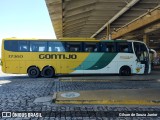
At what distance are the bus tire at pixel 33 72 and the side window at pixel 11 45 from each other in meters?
Answer: 1.72

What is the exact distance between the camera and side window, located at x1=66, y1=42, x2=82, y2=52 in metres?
19.1

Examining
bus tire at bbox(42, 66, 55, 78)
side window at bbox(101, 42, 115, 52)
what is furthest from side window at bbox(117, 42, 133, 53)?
bus tire at bbox(42, 66, 55, 78)

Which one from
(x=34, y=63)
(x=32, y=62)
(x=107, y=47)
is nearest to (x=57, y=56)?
(x=34, y=63)

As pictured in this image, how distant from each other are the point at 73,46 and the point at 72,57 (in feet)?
2.72

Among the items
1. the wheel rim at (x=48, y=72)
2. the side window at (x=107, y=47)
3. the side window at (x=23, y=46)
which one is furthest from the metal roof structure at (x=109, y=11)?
the wheel rim at (x=48, y=72)

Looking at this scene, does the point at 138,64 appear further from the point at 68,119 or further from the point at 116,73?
the point at 68,119

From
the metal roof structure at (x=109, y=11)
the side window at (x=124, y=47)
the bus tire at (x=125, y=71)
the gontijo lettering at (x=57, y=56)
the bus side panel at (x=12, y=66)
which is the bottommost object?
the bus tire at (x=125, y=71)

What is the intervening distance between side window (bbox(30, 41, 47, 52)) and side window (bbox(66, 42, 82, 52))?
1.70m

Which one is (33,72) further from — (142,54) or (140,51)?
(142,54)

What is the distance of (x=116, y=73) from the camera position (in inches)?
776

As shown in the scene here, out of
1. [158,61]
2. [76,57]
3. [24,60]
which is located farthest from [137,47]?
[158,61]

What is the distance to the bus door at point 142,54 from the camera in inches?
771

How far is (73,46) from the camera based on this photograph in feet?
62.9

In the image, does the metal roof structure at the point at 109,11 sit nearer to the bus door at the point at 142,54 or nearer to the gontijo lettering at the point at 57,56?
the bus door at the point at 142,54
